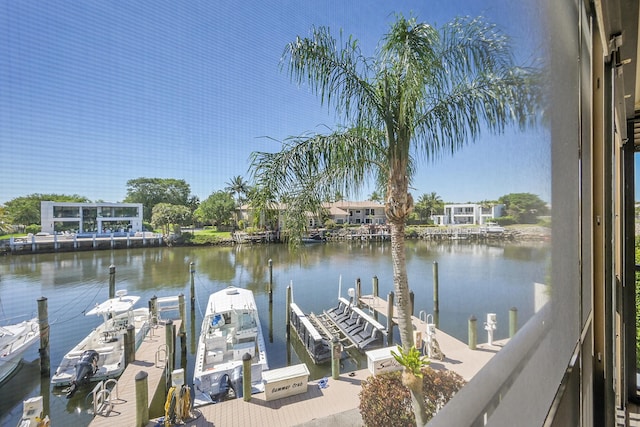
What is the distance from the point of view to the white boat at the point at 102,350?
0.38 m

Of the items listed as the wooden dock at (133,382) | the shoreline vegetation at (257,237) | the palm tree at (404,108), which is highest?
the palm tree at (404,108)

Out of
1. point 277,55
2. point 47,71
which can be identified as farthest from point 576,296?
point 47,71

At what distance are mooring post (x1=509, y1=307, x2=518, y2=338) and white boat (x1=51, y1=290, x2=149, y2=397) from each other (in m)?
0.87

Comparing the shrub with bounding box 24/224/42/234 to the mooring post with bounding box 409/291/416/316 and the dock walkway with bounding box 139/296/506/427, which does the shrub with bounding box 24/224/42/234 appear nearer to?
the dock walkway with bounding box 139/296/506/427

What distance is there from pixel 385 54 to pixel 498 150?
445mm

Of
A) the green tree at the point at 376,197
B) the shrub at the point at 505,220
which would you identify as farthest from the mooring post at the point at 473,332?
the green tree at the point at 376,197

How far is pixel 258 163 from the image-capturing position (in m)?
0.61

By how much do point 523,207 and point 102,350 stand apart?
1209mm

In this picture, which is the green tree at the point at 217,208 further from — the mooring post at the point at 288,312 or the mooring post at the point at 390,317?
the mooring post at the point at 390,317

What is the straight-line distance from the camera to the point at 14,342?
0.28 meters

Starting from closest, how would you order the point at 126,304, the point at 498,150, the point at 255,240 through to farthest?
the point at 126,304 → the point at 255,240 → the point at 498,150

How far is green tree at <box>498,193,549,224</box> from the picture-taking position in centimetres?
100

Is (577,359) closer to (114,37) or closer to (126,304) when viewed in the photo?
(126,304)

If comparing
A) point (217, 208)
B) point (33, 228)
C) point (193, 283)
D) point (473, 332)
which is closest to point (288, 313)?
point (193, 283)
